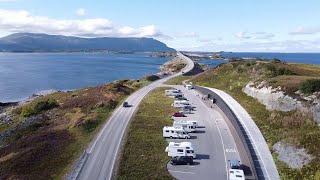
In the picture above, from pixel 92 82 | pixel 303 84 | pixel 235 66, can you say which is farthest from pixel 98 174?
pixel 92 82

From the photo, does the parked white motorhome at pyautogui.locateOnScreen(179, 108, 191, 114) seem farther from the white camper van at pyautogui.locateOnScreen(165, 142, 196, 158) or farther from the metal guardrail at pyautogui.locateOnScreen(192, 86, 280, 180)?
the white camper van at pyautogui.locateOnScreen(165, 142, 196, 158)

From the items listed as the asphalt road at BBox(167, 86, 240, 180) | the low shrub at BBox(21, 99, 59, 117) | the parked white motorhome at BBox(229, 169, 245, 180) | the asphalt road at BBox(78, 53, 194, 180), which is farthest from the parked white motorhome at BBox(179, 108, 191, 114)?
the low shrub at BBox(21, 99, 59, 117)

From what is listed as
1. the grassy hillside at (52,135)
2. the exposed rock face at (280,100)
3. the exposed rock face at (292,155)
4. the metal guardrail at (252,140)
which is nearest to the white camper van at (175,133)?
the metal guardrail at (252,140)

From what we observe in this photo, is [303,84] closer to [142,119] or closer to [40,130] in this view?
[142,119]

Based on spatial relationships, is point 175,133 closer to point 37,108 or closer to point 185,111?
point 185,111

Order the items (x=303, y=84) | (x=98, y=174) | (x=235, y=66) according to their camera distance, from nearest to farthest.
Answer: (x=98, y=174) < (x=303, y=84) < (x=235, y=66)

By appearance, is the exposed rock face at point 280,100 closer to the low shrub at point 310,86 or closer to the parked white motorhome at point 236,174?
the low shrub at point 310,86
